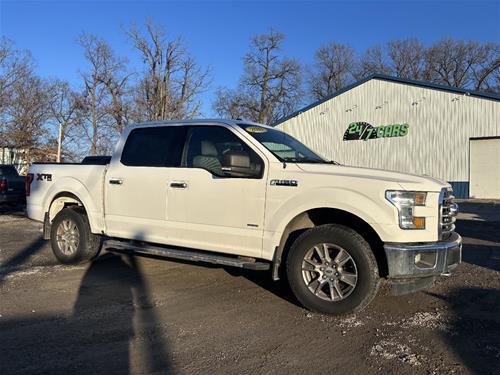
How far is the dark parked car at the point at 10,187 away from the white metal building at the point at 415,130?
17283 millimetres

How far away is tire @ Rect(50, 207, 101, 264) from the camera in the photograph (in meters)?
6.95

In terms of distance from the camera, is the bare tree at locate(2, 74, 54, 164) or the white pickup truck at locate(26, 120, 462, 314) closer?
the white pickup truck at locate(26, 120, 462, 314)

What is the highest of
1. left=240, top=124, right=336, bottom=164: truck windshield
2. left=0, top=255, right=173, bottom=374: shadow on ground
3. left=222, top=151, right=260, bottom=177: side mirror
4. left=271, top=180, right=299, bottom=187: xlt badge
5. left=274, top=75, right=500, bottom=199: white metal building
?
left=274, top=75, right=500, bottom=199: white metal building

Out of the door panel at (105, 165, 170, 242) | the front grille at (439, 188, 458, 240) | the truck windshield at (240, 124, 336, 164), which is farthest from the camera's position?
the door panel at (105, 165, 170, 242)

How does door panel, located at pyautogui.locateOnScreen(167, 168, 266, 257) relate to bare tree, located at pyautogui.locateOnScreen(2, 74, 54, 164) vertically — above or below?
below

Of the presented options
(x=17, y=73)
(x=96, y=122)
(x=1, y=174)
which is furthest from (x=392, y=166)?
(x=96, y=122)

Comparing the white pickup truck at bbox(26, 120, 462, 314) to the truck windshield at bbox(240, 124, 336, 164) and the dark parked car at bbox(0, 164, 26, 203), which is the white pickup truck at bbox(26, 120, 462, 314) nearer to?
the truck windshield at bbox(240, 124, 336, 164)

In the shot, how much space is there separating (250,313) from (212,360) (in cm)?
124

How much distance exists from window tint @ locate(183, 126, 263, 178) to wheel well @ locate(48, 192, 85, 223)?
231cm

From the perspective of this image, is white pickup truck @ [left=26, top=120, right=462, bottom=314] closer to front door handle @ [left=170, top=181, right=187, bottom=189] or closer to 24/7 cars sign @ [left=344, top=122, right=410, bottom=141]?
front door handle @ [left=170, top=181, right=187, bottom=189]

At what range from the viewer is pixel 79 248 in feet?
23.0

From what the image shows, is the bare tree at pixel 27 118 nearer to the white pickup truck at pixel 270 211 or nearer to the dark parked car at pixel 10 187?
the dark parked car at pixel 10 187

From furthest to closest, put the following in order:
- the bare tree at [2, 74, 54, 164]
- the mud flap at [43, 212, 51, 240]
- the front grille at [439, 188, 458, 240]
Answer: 1. the bare tree at [2, 74, 54, 164]
2. the mud flap at [43, 212, 51, 240]
3. the front grille at [439, 188, 458, 240]

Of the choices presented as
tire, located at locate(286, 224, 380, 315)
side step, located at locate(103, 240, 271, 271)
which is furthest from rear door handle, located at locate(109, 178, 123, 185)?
tire, located at locate(286, 224, 380, 315)
